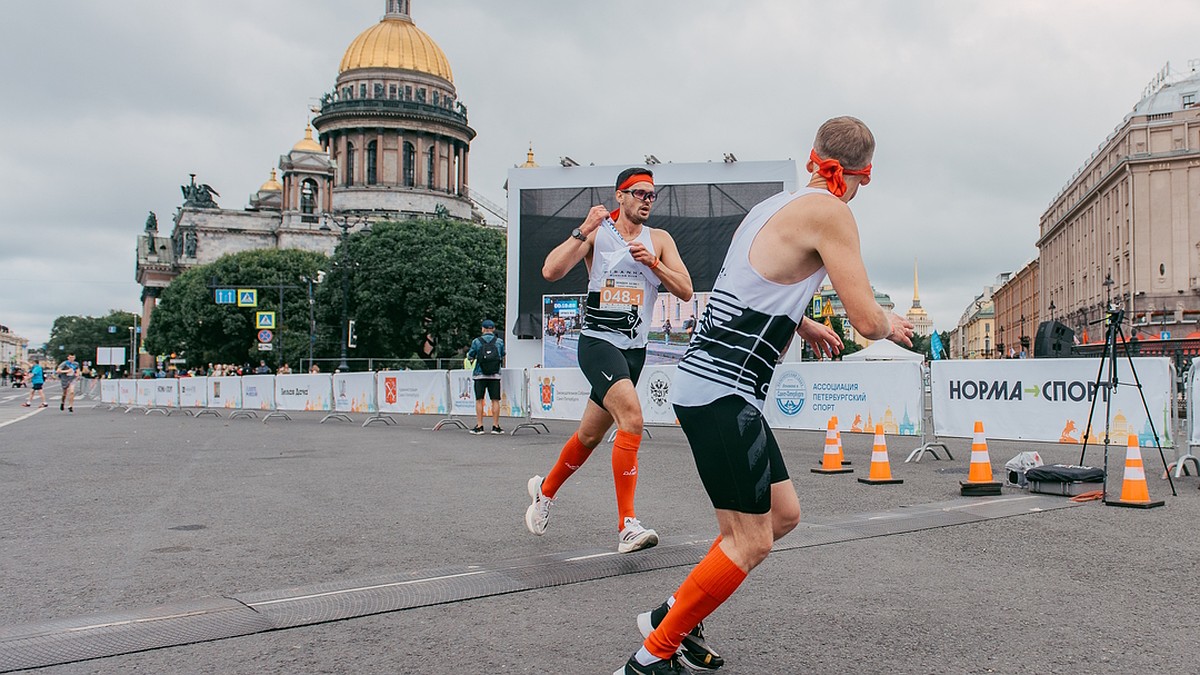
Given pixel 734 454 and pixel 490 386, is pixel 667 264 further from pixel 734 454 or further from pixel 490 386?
pixel 490 386

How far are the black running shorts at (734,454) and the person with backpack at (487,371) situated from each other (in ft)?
45.0

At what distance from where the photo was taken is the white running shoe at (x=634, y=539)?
5223mm

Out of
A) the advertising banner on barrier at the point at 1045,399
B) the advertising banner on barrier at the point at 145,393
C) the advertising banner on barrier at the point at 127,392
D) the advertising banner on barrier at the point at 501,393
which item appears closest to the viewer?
the advertising banner on barrier at the point at 1045,399

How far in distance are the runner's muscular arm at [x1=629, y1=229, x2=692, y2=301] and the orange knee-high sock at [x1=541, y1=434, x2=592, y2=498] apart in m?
1.07

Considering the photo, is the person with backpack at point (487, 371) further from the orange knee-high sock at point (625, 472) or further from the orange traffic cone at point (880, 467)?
the orange knee-high sock at point (625, 472)

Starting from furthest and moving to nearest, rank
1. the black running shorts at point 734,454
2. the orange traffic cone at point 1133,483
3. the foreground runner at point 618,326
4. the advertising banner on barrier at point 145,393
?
the advertising banner on barrier at point 145,393, the orange traffic cone at point 1133,483, the foreground runner at point 618,326, the black running shorts at point 734,454

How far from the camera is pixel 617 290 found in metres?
5.63

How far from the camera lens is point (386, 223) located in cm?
6388

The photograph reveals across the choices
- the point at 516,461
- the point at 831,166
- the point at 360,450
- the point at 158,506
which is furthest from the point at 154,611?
the point at 360,450

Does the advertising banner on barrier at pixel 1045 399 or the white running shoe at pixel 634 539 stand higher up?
the advertising banner on barrier at pixel 1045 399

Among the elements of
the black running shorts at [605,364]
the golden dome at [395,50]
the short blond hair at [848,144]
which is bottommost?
the black running shorts at [605,364]

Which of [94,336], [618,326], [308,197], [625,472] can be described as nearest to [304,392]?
[618,326]

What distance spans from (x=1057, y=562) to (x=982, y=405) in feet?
24.6

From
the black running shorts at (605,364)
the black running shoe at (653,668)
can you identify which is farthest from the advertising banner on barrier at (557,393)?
the black running shoe at (653,668)
